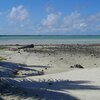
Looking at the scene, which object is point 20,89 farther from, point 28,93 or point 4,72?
point 4,72

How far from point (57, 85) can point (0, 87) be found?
7.61ft

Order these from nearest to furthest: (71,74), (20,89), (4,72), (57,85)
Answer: (20,89)
(57,85)
(71,74)
(4,72)

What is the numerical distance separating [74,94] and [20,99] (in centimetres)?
186

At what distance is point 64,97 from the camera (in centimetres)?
1230

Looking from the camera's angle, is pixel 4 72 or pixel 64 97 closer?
pixel 64 97

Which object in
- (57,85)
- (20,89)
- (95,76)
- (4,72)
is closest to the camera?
(20,89)

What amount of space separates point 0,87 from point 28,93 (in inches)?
55.1

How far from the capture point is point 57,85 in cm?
1493

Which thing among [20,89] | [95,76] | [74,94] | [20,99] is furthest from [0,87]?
[95,76]

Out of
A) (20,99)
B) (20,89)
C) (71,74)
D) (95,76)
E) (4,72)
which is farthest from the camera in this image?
(4,72)

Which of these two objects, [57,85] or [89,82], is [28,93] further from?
[89,82]

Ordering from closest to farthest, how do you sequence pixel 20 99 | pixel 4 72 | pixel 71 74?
pixel 20 99 < pixel 71 74 < pixel 4 72

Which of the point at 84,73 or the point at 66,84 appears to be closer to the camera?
the point at 66,84

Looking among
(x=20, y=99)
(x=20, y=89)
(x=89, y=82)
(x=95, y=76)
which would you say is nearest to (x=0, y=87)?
(x=20, y=89)
